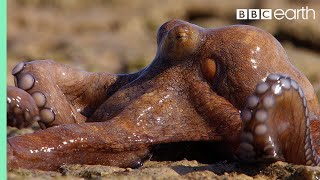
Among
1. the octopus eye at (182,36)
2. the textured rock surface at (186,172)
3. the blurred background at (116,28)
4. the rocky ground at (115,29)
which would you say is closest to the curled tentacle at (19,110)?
the textured rock surface at (186,172)

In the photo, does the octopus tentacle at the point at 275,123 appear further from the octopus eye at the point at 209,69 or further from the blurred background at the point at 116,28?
the blurred background at the point at 116,28

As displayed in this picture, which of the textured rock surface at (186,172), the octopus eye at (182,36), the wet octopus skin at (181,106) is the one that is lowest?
the textured rock surface at (186,172)

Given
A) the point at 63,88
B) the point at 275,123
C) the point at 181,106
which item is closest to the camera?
the point at 275,123

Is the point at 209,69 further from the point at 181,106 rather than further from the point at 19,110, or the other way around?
the point at 19,110

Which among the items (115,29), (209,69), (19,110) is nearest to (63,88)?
(209,69)

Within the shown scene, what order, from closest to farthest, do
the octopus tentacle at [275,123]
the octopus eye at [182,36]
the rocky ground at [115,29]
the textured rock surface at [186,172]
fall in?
the octopus tentacle at [275,123], the textured rock surface at [186,172], the octopus eye at [182,36], the rocky ground at [115,29]

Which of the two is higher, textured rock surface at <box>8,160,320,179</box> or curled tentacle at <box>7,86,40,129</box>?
curled tentacle at <box>7,86,40,129</box>

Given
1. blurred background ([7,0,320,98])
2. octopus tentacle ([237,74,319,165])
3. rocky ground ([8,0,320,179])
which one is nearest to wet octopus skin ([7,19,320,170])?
octopus tentacle ([237,74,319,165])

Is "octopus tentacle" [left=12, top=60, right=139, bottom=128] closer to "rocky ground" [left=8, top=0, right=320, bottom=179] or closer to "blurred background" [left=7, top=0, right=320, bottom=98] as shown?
"rocky ground" [left=8, top=0, right=320, bottom=179]
